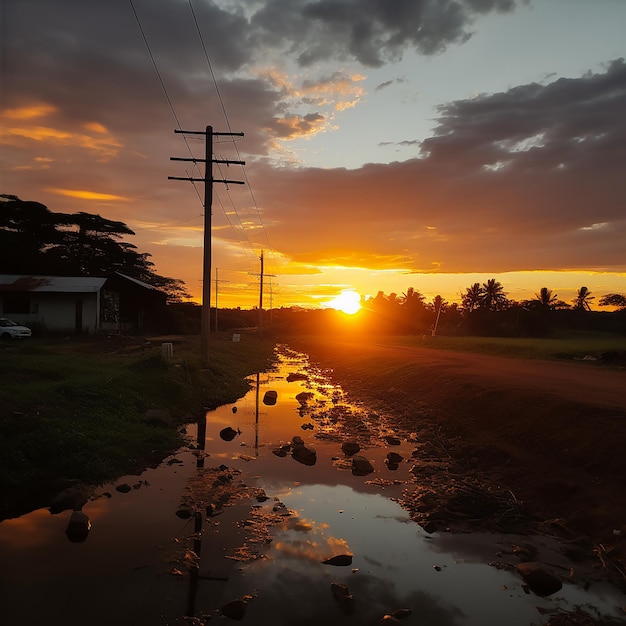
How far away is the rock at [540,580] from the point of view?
7.51 m

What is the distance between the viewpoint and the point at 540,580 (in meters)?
7.61

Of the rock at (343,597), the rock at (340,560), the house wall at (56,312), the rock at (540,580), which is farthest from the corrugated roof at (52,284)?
the rock at (540,580)

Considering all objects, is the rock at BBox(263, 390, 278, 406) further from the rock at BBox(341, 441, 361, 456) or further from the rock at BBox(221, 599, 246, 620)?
the rock at BBox(221, 599, 246, 620)

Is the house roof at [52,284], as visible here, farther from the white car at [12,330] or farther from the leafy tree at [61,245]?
the leafy tree at [61,245]

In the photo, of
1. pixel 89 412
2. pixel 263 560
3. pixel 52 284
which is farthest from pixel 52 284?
pixel 263 560

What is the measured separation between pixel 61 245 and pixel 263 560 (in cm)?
6287

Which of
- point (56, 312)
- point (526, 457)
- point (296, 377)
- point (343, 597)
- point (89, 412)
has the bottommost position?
point (296, 377)

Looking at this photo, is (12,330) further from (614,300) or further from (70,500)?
(614,300)

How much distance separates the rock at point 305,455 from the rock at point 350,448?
1040 millimetres

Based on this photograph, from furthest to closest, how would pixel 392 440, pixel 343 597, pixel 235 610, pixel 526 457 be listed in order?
1. pixel 392 440
2. pixel 526 457
3. pixel 343 597
4. pixel 235 610

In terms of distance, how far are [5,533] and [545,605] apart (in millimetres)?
8708

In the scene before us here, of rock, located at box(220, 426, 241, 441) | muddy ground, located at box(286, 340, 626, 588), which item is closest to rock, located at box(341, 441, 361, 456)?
muddy ground, located at box(286, 340, 626, 588)

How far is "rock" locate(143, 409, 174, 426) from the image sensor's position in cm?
1591

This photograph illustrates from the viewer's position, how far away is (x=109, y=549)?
8.29m
